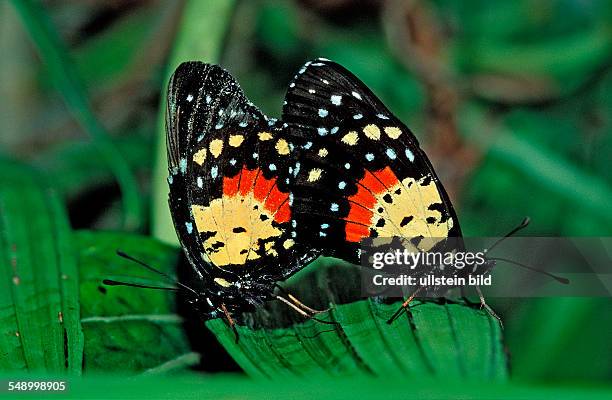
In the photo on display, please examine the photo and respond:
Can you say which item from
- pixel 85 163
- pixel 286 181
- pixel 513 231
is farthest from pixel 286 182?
pixel 85 163

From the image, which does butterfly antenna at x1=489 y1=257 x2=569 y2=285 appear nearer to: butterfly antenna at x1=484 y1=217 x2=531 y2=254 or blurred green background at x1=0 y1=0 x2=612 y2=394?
butterfly antenna at x1=484 y1=217 x2=531 y2=254

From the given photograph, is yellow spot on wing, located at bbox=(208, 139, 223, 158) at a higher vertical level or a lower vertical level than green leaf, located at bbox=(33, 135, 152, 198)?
lower

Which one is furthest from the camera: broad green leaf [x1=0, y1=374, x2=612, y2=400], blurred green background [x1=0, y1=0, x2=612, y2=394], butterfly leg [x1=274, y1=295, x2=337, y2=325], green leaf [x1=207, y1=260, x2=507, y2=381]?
blurred green background [x1=0, y1=0, x2=612, y2=394]

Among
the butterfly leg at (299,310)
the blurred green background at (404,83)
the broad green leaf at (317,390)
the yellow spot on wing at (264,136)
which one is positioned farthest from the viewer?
the blurred green background at (404,83)

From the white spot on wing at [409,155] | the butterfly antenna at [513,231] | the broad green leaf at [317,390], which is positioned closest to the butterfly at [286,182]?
the white spot on wing at [409,155]

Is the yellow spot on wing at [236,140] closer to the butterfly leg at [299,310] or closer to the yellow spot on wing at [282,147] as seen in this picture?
the yellow spot on wing at [282,147]

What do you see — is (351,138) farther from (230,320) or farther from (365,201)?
(230,320)

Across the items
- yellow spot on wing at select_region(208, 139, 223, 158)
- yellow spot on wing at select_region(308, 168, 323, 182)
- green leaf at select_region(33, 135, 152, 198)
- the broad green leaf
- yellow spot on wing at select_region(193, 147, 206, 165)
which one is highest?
green leaf at select_region(33, 135, 152, 198)

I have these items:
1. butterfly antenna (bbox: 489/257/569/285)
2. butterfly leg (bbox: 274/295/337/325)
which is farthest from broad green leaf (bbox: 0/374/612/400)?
butterfly antenna (bbox: 489/257/569/285)
